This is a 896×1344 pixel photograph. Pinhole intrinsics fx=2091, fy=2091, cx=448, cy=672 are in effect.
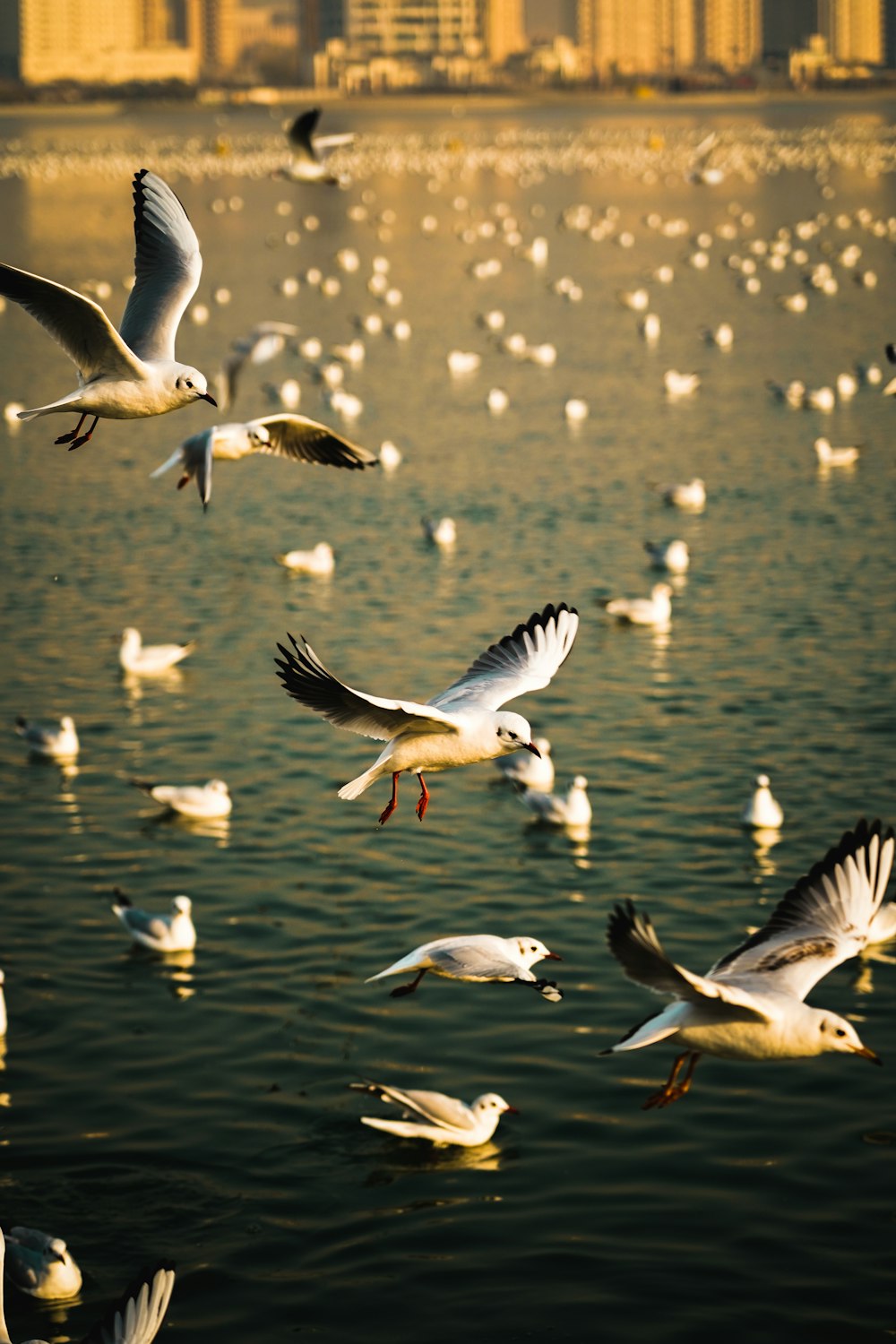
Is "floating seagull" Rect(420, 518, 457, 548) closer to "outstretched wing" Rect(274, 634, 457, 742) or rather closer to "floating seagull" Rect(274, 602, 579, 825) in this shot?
"floating seagull" Rect(274, 602, 579, 825)

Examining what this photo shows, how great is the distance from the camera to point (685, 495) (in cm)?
3156

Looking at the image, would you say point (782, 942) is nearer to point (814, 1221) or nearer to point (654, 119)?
point (814, 1221)

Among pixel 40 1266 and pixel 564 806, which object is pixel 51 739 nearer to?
pixel 564 806

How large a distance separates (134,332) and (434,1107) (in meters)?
5.27

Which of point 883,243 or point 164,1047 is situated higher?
point 883,243

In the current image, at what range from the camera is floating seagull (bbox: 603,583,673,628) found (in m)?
25.1

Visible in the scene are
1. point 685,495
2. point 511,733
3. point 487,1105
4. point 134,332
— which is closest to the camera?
point 511,733

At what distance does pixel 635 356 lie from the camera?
46.7m

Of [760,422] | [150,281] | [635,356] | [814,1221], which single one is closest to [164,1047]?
[814,1221]

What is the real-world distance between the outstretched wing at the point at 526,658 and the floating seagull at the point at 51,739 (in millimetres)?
10629

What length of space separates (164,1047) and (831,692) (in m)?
10.2

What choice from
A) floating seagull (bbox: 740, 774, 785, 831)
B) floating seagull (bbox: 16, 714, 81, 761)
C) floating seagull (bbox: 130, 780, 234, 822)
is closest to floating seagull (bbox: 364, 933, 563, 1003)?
floating seagull (bbox: 740, 774, 785, 831)

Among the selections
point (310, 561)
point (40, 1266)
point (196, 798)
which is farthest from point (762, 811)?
point (310, 561)

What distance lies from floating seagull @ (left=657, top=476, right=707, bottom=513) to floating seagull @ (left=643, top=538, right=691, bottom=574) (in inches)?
136
